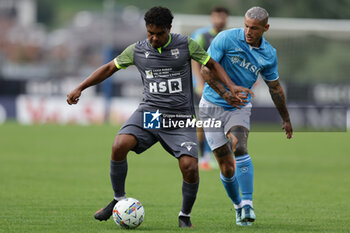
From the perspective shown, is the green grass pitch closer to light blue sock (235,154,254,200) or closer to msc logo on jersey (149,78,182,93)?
light blue sock (235,154,254,200)

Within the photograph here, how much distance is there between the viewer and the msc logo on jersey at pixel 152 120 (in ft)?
24.3

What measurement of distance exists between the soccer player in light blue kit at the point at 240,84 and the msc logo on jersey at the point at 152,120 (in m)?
0.71

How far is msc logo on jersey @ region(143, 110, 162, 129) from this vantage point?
740cm

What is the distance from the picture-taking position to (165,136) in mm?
7410

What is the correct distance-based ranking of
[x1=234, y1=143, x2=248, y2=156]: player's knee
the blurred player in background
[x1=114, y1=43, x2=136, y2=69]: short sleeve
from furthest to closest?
the blurred player in background < [x1=234, y1=143, x2=248, y2=156]: player's knee < [x1=114, y1=43, x2=136, y2=69]: short sleeve

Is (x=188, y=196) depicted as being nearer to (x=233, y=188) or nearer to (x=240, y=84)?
(x=233, y=188)

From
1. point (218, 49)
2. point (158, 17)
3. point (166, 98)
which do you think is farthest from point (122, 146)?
point (218, 49)

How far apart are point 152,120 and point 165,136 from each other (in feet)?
0.72

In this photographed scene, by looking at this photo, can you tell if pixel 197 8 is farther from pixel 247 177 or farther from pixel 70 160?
pixel 247 177

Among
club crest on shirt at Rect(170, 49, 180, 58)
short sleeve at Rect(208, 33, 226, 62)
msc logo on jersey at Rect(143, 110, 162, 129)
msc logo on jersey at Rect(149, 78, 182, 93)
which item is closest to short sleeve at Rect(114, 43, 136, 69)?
msc logo on jersey at Rect(149, 78, 182, 93)

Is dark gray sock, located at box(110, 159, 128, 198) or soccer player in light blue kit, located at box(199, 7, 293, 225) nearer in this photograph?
dark gray sock, located at box(110, 159, 128, 198)

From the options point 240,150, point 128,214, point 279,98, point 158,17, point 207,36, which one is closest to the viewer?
point 158,17

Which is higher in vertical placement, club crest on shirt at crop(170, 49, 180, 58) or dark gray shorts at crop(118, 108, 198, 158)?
club crest on shirt at crop(170, 49, 180, 58)

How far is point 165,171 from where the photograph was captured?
1372 cm
